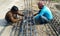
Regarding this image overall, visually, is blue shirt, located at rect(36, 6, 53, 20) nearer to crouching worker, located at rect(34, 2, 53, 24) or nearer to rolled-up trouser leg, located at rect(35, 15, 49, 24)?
crouching worker, located at rect(34, 2, 53, 24)

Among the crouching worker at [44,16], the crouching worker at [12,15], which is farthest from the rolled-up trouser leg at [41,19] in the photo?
the crouching worker at [12,15]

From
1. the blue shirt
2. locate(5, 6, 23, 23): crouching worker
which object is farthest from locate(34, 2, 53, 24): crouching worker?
locate(5, 6, 23, 23): crouching worker

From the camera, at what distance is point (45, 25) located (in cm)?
772

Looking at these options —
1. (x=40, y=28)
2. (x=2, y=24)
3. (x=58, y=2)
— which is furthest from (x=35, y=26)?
(x=58, y=2)

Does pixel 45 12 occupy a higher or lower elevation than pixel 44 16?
higher

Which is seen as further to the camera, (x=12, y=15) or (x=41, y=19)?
(x=41, y=19)

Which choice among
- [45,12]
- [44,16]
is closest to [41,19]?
[44,16]

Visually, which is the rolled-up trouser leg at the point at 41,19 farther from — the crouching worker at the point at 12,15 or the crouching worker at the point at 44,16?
the crouching worker at the point at 12,15

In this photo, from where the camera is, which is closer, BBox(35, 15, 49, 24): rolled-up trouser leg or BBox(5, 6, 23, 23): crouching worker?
BBox(5, 6, 23, 23): crouching worker

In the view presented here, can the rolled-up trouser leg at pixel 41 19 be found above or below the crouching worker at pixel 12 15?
below

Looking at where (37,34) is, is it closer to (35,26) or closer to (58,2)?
(35,26)

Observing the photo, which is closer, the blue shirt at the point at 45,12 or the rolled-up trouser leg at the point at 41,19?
the blue shirt at the point at 45,12

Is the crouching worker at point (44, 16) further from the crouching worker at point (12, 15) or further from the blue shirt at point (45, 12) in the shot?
the crouching worker at point (12, 15)

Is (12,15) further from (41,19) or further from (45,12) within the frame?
(45,12)
